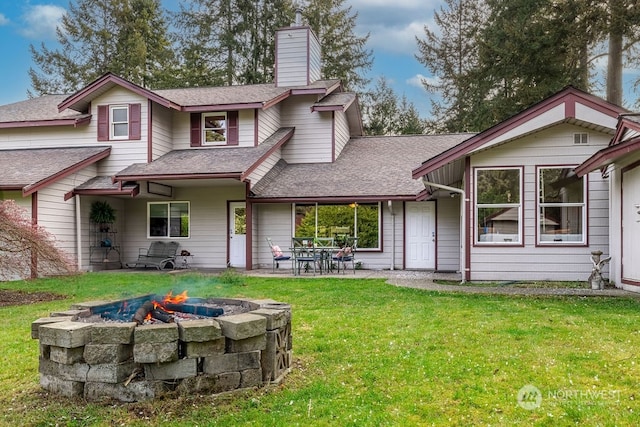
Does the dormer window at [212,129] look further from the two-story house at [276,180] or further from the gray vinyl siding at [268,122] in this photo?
the gray vinyl siding at [268,122]

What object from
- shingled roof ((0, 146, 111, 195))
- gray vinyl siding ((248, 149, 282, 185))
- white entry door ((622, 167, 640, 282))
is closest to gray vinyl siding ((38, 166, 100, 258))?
shingled roof ((0, 146, 111, 195))

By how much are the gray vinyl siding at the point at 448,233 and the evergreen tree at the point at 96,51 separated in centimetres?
1792

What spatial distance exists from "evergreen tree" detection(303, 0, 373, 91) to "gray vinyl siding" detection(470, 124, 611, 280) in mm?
16879

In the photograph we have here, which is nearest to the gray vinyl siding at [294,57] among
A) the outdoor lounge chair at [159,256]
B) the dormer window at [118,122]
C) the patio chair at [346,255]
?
the dormer window at [118,122]

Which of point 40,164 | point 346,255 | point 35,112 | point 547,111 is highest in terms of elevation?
point 35,112

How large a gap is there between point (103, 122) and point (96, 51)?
13730 millimetres

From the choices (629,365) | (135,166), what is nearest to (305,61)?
(135,166)

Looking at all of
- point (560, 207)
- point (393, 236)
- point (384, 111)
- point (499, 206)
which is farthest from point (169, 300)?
point (384, 111)

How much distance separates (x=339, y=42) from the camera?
1056 inches

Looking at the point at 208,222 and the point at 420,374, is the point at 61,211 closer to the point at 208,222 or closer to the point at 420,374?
the point at 208,222

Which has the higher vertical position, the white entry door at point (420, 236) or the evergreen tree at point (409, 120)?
the evergreen tree at point (409, 120)

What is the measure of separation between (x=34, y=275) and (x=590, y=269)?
1263cm

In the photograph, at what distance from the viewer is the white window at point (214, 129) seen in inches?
641

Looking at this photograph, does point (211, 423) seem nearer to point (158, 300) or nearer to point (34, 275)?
point (158, 300)
